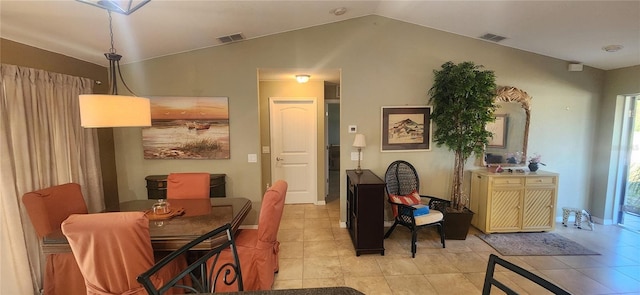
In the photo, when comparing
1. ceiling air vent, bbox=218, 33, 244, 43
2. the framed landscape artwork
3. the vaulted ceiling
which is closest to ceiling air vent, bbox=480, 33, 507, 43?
the vaulted ceiling

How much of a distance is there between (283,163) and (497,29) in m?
3.73

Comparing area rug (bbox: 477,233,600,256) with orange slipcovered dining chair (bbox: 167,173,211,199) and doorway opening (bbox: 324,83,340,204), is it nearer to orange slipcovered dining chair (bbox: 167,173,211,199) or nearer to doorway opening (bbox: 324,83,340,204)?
doorway opening (bbox: 324,83,340,204)

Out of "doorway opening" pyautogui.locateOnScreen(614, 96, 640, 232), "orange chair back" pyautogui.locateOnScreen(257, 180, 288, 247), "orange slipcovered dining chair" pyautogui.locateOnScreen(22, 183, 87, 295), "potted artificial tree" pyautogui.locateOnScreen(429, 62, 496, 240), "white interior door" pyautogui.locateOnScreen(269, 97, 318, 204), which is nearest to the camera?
"orange slipcovered dining chair" pyautogui.locateOnScreen(22, 183, 87, 295)

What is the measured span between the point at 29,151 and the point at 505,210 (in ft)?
17.5

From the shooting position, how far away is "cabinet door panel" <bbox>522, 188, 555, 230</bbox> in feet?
11.7

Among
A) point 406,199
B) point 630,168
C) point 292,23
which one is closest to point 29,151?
point 292,23

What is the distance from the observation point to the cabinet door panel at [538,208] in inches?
141

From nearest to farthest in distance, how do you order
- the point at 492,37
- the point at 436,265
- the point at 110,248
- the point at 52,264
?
the point at 110,248
the point at 52,264
the point at 436,265
the point at 492,37

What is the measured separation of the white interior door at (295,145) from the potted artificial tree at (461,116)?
6.97 feet

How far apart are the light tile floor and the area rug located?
10 centimetres

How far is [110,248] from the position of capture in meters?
1.72

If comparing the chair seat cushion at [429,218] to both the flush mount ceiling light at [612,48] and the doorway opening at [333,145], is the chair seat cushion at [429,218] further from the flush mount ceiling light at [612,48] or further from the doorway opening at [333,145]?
the flush mount ceiling light at [612,48]

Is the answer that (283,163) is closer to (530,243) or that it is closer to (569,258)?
(530,243)

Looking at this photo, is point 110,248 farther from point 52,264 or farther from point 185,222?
point 52,264
